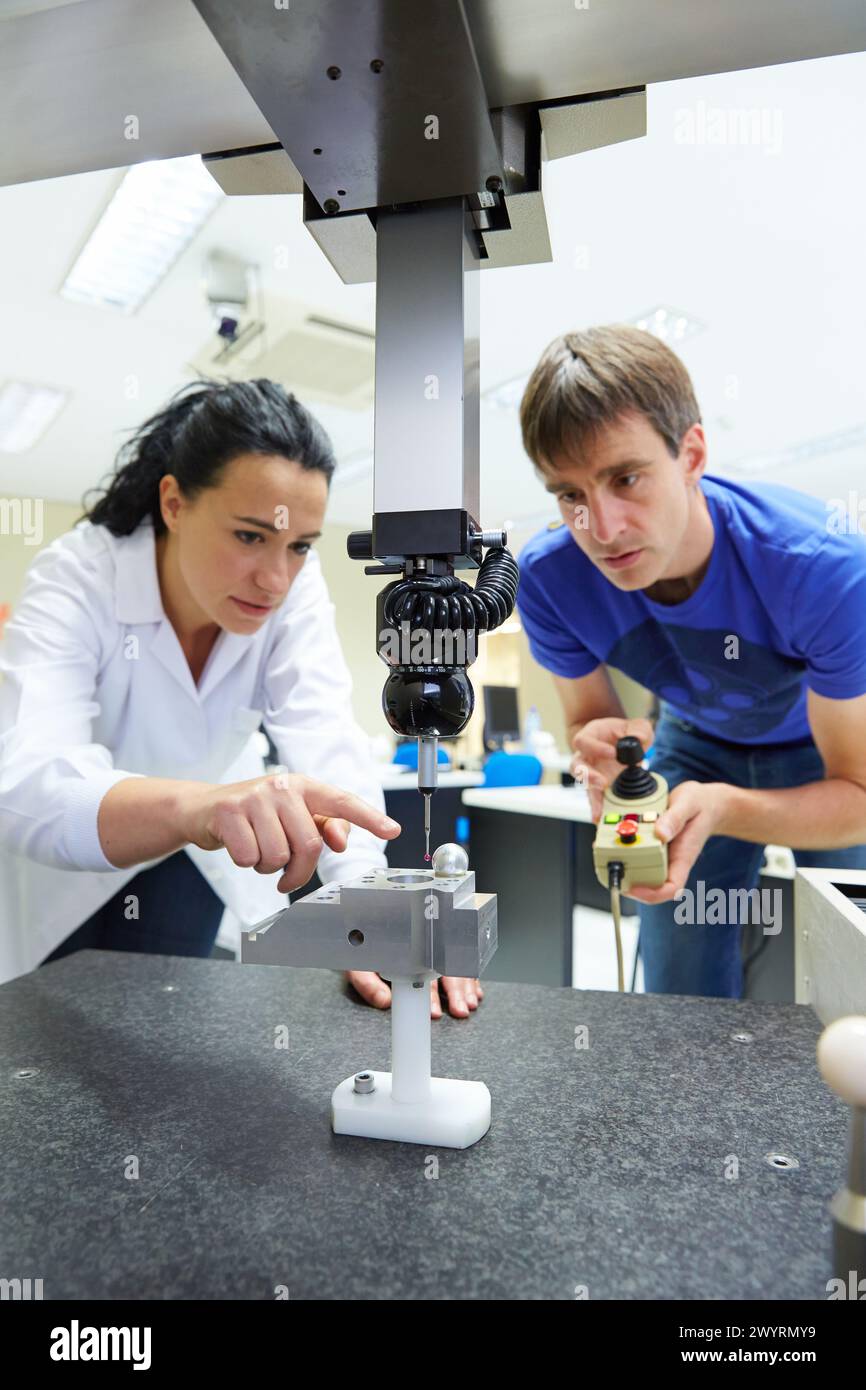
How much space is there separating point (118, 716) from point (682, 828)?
0.84m

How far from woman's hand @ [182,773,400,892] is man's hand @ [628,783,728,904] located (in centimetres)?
43

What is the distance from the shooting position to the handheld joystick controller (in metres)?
0.96

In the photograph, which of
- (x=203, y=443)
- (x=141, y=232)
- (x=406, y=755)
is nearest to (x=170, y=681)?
(x=203, y=443)

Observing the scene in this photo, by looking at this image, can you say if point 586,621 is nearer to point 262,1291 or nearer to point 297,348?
point 262,1291

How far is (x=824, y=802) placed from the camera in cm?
112

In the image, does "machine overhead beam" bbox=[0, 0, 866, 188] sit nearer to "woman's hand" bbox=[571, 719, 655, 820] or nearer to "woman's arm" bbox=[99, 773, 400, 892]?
"woman's arm" bbox=[99, 773, 400, 892]

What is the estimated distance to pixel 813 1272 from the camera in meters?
0.42

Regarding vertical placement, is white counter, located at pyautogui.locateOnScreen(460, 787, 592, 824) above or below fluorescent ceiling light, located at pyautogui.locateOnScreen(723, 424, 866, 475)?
below

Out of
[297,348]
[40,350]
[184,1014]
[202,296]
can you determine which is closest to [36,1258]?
[184,1014]

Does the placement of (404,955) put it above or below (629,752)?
below

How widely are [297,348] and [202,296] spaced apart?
0.50 metres

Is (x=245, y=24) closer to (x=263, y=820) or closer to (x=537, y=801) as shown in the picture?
(x=263, y=820)
